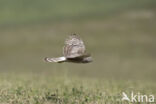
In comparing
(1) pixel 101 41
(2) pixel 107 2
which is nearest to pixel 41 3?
(2) pixel 107 2

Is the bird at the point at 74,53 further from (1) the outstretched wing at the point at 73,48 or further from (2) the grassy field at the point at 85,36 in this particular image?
(2) the grassy field at the point at 85,36

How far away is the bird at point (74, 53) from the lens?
681 centimetres

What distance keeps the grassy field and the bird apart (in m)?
7.22

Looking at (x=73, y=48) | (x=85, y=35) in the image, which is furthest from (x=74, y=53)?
(x=85, y=35)

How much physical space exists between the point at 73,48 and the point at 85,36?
1982 centimetres

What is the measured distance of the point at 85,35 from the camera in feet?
88.9

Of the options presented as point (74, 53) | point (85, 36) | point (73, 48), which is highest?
point (85, 36)

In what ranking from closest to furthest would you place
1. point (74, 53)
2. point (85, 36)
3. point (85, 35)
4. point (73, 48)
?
point (74, 53), point (73, 48), point (85, 36), point (85, 35)

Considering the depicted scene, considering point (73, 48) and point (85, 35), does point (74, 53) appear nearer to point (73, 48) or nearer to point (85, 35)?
point (73, 48)

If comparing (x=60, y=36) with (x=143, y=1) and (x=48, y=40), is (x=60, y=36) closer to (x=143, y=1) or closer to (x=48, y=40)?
(x=48, y=40)

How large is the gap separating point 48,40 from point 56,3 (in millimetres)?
8294

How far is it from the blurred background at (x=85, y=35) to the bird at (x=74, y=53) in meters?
10.3

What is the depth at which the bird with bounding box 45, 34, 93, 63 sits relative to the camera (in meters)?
6.81

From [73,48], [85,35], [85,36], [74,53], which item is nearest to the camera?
[74,53]
